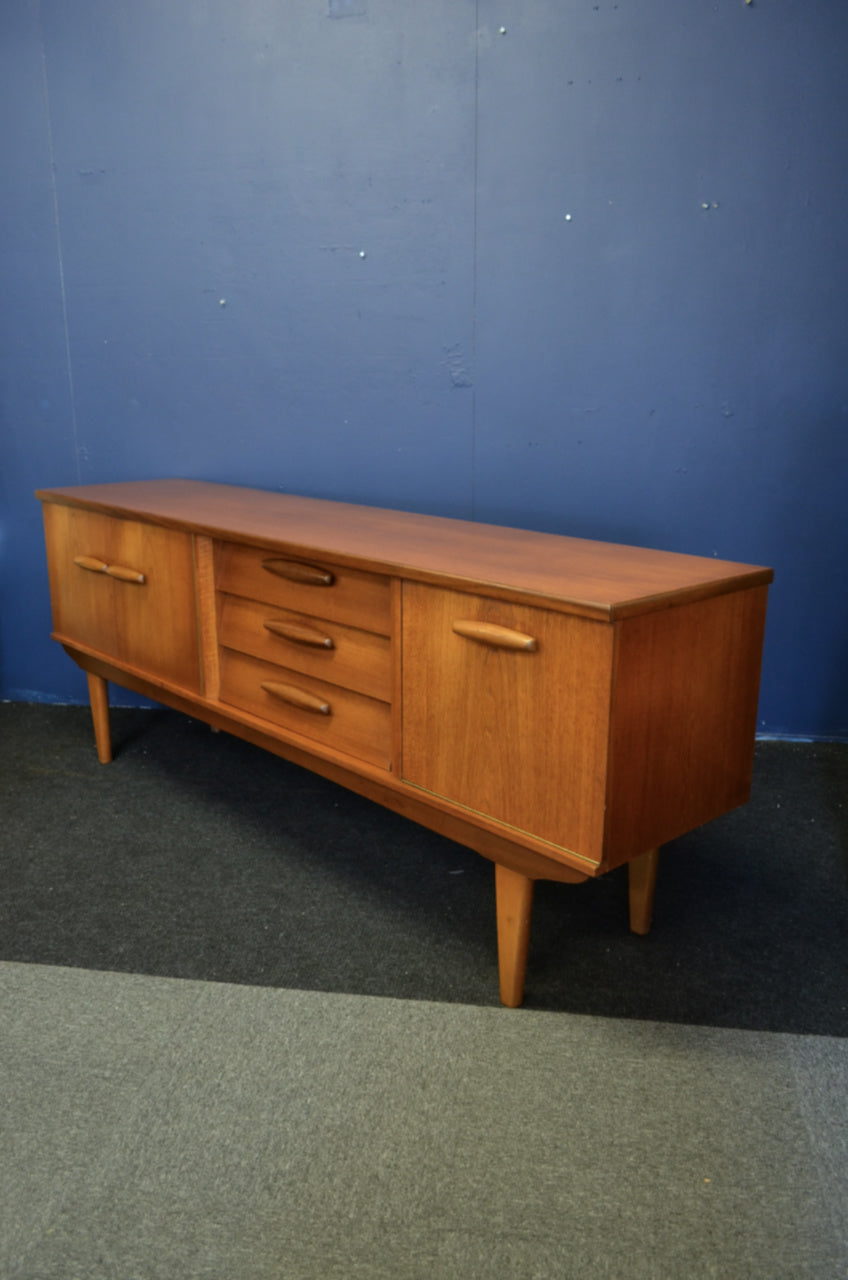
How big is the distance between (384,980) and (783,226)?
5.97 ft

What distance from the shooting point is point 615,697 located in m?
1.29

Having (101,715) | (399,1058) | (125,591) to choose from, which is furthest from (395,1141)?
(101,715)

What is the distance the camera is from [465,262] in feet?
7.82

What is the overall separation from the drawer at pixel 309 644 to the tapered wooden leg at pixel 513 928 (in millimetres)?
352

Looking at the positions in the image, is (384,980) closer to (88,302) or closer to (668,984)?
(668,984)

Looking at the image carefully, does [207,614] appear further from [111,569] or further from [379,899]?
[379,899]

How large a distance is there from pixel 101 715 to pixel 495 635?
56.9 inches

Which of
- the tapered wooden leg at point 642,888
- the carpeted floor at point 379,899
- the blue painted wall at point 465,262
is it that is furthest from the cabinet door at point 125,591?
the tapered wooden leg at point 642,888

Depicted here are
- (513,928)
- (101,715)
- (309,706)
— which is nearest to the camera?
(513,928)

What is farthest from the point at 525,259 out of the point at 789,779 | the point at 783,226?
the point at 789,779

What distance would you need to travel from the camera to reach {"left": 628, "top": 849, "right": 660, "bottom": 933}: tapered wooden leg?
172 cm

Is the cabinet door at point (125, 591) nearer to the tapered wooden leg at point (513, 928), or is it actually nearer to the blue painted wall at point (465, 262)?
the blue painted wall at point (465, 262)

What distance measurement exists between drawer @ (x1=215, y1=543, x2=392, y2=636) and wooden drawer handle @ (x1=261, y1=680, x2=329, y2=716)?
151 millimetres

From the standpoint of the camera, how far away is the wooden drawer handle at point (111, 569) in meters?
2.14
